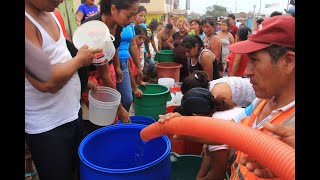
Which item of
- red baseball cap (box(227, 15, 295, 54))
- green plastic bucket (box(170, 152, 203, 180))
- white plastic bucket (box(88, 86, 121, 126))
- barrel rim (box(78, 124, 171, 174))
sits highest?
red baseball cap (box(227, 15, 295, 54))

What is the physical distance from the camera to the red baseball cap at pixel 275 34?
3.13 ft

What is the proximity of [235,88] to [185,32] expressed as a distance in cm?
495

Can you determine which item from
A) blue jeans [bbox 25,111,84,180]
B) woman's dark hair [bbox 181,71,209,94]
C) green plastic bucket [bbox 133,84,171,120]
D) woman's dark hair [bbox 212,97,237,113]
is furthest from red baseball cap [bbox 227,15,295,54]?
green plastic bucket [bbox 133,84,171,120]

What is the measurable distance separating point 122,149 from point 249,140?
50.8 inches

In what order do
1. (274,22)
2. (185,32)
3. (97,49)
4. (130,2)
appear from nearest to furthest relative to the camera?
(274,22) < (97,49) < (130,2) < (185,32)

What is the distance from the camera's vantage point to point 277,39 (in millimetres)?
977

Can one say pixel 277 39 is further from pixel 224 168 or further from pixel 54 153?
pixel 54 153

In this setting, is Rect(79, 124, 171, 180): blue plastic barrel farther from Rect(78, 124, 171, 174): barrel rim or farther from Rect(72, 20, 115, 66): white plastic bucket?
Rect(72, 20, 115, 66): white plastic bucket

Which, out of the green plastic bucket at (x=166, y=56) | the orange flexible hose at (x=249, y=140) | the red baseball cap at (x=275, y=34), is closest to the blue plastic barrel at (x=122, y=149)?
the orange flexible hose at (x=249, y=140)

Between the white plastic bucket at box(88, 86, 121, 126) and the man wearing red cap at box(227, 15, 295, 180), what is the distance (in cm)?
116

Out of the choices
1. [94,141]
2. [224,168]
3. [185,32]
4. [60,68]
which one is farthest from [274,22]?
[185,32]

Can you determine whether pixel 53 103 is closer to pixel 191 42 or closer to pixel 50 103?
pixel 50 103

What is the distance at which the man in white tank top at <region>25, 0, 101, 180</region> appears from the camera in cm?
131

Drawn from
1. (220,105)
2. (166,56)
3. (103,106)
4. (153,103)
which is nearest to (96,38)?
(103,106)
